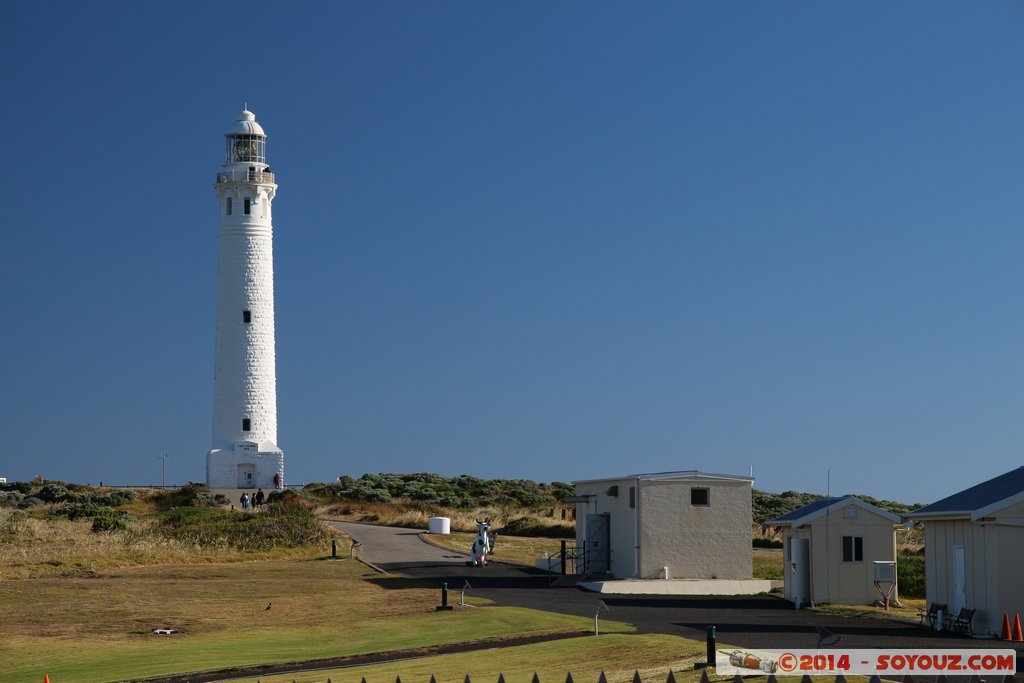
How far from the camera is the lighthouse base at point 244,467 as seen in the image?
66.4 m

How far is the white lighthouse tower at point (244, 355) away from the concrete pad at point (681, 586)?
35610mm

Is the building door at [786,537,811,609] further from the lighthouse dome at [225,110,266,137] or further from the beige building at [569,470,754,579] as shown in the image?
the lighthouse dome at [225,110,266,137]

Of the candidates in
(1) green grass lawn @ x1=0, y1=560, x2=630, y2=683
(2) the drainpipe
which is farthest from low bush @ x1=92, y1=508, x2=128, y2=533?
(2) the drainpipe

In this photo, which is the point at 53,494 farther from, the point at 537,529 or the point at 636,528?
the point at 636,528

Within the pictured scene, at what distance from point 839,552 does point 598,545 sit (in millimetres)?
9590

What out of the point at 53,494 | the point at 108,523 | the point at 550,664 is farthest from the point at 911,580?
the point at 53,494

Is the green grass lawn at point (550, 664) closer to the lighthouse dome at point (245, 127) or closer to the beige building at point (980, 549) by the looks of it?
the beige building at point (980, 549)

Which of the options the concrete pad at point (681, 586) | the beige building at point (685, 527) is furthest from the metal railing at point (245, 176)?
the concrete pad at point (681, 586)

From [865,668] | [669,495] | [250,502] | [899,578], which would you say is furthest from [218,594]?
[250,502]

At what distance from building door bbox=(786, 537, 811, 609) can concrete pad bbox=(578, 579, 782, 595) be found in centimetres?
414

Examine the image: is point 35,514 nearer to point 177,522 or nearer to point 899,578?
point 177,522

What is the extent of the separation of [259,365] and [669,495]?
3585 centimetres

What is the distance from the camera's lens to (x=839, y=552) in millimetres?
29828

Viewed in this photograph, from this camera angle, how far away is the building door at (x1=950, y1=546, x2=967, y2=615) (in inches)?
945
